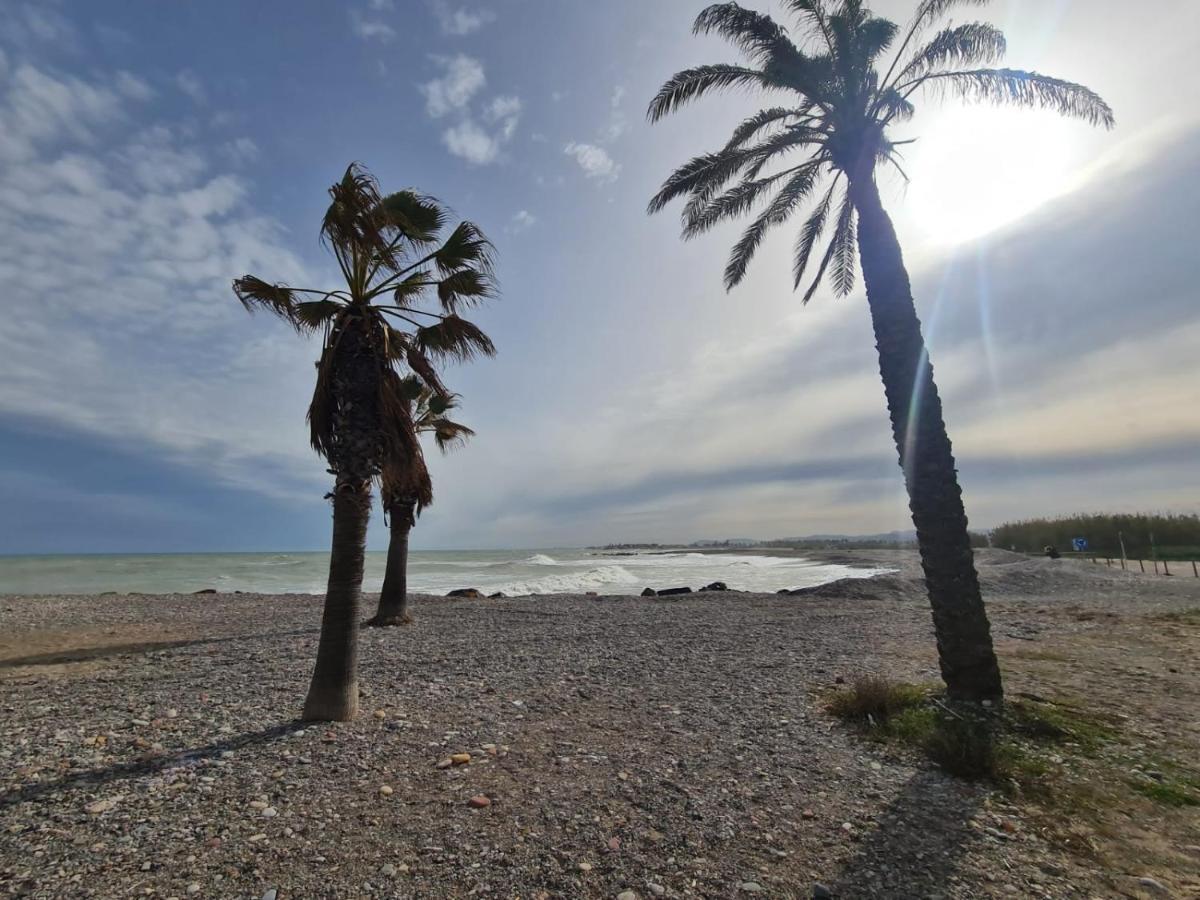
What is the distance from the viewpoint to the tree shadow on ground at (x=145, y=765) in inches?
174

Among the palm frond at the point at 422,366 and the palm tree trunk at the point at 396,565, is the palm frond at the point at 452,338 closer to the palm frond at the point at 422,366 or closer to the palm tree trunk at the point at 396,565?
the palm frond at the point at 422,366

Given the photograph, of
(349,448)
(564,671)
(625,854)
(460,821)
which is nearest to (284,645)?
(564,671)

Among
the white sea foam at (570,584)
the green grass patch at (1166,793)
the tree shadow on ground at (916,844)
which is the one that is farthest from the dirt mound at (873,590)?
the tree shadow on ground at (916,844)

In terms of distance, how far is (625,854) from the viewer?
3.53 metres

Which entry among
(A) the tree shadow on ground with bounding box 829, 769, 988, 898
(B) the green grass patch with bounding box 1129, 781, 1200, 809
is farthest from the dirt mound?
(A) the tree shadow on ground with bounding box 829, 769, 988, 898

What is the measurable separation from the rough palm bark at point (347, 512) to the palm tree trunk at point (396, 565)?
781cm

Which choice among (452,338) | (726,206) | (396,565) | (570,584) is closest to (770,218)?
(726,206)

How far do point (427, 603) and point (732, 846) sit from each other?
1810cm

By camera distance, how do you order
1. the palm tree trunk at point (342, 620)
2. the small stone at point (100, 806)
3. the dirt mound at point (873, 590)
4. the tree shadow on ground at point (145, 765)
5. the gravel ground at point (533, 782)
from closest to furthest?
the gravel ground at point (533, 782) < the small stone at point (100, 806) < the tree shadow on ground at point (145, 765) < the palm tree trunk at point (342, 620) < the dirt mound at point (873, 590)

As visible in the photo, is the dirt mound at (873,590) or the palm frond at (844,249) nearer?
the palm frond at (844,249)

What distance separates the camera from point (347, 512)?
6289 mm

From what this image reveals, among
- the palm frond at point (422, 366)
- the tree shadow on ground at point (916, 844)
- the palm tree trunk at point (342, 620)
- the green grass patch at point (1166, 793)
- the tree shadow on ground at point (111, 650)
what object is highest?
the palm frond at point (422, 366)

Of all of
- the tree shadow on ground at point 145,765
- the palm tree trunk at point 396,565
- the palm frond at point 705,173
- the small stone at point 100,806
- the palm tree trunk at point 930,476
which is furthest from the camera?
the palm tree trunk at point 396,565

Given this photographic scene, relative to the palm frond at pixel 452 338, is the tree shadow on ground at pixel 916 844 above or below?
below
